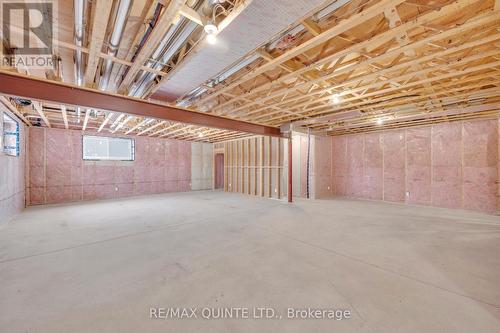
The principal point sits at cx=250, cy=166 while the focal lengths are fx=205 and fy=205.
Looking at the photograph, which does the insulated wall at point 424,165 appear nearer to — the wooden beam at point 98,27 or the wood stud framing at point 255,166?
the wood stud framing at point 255,166

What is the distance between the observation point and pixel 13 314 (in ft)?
5.90

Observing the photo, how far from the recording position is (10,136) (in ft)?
17.1

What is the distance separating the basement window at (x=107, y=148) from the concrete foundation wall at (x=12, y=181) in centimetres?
184

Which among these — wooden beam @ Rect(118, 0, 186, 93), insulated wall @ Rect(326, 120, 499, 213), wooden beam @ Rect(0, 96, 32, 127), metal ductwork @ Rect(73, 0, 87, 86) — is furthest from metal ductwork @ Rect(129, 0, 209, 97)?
insulated wall @ Rect(326, 120, 499, 213)

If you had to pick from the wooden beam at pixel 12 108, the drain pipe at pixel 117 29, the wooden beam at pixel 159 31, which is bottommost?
the wooden beam at pixel 159 31

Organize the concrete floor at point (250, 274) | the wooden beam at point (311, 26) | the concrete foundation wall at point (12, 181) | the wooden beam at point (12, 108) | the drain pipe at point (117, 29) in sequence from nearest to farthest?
the concrete floor at point (250, 274)
the drain pipe at point (117, 29)
the wooden beam at point (311, 26)
the wooden beam at point (12, 108)
the concrete foundation wall at point (12, 181)

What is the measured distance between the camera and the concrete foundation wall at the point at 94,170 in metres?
7.14

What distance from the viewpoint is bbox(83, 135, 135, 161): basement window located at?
27.0 feet

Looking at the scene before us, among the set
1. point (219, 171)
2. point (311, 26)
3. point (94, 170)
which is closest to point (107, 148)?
point (94, 170)

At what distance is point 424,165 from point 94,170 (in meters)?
12.3

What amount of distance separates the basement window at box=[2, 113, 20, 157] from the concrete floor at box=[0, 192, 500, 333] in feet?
6.29

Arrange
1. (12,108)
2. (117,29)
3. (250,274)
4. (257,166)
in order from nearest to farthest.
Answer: (117,29), (250,274), (12,108), (257,166)

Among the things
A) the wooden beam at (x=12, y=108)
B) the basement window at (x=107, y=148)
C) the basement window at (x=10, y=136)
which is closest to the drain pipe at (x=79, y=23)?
the wooden beam at (x=12, y=108)

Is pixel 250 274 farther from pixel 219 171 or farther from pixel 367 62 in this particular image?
pixel 219 171
